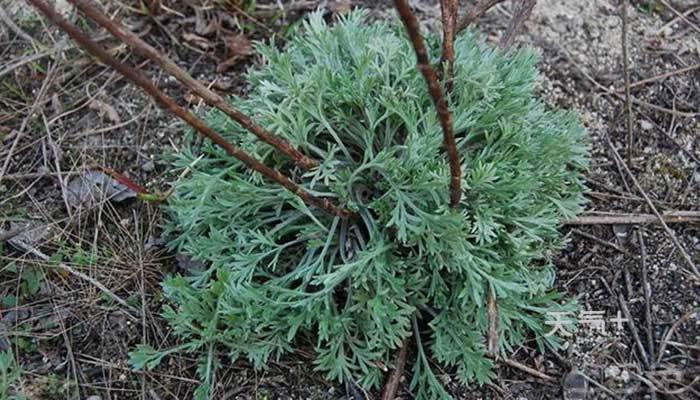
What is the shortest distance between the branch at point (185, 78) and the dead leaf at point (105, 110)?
1256 millimetres

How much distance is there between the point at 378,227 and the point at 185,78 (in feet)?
2.72

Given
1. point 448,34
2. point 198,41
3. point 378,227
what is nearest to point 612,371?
point 378,227

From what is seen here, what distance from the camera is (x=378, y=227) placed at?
2.36 meters

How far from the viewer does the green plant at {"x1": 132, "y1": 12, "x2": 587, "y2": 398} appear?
89.6 inches

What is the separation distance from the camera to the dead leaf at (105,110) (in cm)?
317

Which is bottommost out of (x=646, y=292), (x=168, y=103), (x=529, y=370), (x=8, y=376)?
(x=8, y=376)

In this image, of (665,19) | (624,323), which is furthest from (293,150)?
(665,19)

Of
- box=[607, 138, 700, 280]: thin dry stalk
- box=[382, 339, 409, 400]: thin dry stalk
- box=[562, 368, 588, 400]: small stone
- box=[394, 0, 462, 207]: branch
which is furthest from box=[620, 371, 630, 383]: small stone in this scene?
box=[394, 0, 462, 207]: branch

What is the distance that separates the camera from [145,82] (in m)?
1.64

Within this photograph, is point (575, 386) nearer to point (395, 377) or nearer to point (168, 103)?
point (395, 377)

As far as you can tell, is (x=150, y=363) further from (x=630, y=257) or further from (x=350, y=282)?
(x=630, y=257)

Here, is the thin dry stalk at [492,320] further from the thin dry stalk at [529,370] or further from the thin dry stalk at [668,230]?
the thin dry stalk at [668,230]

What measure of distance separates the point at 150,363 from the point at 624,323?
163 cm

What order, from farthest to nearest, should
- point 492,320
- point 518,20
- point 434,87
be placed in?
1. point 518,20
2. point 492,320
3. point 434,87
